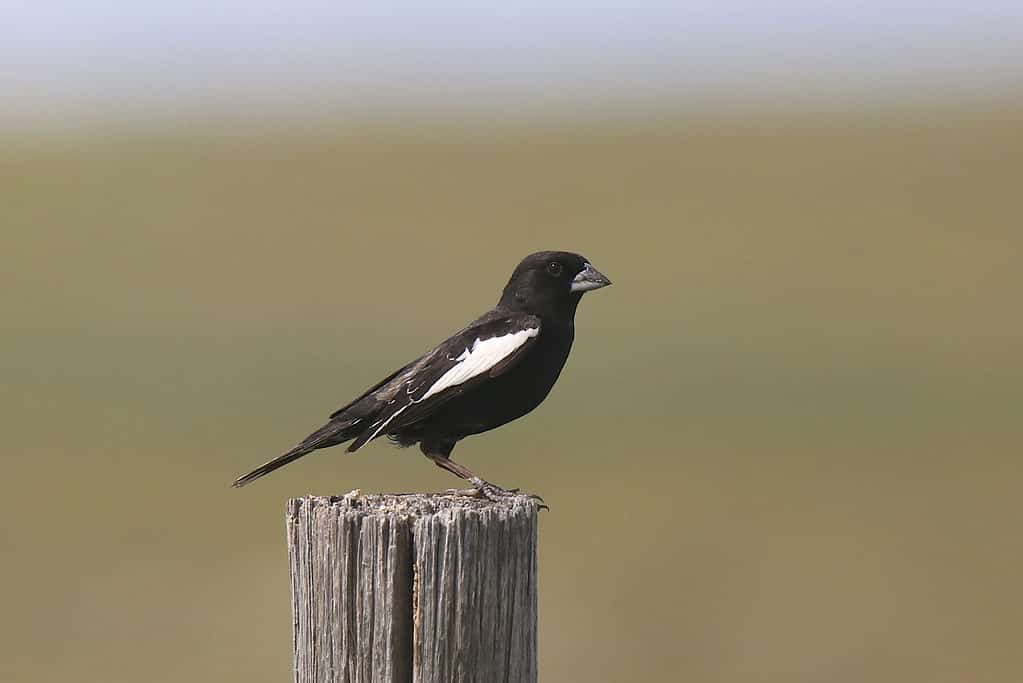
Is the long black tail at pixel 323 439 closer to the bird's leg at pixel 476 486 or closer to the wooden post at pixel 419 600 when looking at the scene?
the bird's leg at pixel 476 486

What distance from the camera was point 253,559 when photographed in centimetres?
1443

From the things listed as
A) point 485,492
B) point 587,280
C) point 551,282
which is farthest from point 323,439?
point 587,280

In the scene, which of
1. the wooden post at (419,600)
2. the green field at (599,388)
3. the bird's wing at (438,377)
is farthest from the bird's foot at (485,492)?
the green field at (599,388)

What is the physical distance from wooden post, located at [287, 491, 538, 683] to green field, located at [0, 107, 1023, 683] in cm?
803

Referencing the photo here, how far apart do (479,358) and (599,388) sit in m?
16.9

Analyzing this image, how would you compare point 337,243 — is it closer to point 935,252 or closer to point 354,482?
point 935,252

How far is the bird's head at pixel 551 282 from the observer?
595 centimetres

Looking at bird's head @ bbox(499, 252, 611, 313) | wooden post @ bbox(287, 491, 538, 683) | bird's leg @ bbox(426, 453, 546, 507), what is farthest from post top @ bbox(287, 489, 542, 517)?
bird's head @ bbox(499, 252, 611, 313)

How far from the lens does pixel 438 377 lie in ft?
17.6

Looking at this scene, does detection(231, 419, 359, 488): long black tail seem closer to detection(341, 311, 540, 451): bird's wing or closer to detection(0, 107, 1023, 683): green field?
detection(341, 311, 540, 451): bird's wing

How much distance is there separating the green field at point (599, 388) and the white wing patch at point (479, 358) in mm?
6413

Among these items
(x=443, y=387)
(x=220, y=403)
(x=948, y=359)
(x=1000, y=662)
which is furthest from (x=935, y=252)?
(x=443, y=387)

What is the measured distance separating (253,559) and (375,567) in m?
11.1

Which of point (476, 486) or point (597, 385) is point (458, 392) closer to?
point (476, 486)
